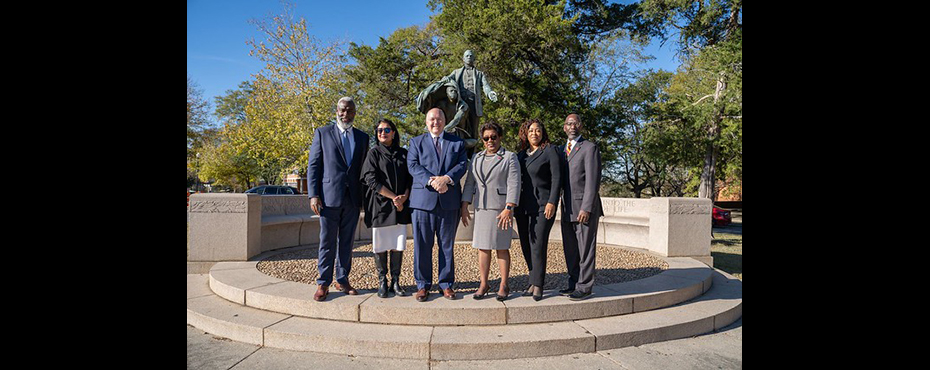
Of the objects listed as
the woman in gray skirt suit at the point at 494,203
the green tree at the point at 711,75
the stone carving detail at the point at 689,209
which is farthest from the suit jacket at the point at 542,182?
the green tree at the point at 711,75

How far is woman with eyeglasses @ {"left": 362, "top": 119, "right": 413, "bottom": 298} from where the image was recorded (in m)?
4.08

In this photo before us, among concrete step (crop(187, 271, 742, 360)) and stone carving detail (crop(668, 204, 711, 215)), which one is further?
stone carving detail (crop(668, 204, 711, 215))

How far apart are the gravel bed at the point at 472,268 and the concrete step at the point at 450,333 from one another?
983mm

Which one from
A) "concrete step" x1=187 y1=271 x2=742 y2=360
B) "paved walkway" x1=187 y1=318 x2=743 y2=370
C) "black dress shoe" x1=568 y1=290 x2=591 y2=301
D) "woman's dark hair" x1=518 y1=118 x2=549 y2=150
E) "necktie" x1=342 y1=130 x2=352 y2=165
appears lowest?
"paved walkway" x1=187 y1=318 x2=743 y2=370

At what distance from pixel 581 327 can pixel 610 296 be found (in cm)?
64

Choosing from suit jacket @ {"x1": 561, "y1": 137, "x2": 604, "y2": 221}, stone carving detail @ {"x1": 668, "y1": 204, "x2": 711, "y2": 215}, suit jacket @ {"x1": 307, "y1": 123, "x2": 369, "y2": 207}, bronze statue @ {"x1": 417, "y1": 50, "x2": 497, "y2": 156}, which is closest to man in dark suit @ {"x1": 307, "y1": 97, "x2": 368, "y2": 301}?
Result: suit jacket @ {"x1": 307, "y1": 123, "x2": 369, "y2": 207}

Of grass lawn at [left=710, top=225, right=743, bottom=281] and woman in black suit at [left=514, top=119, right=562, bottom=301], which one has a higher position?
woman in black suit at [left=514, top=119, right=562, bottom=301]

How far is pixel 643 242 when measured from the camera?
8.11 metres

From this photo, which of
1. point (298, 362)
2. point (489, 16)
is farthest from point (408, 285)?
point (489, 16)

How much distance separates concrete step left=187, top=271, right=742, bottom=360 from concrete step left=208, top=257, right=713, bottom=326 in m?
0.06

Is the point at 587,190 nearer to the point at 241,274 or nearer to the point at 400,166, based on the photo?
the point at 400,166

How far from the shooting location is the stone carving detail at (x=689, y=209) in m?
7.05

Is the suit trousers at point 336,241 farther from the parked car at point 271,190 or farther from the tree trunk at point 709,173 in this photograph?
the tree trunk at point 709,173

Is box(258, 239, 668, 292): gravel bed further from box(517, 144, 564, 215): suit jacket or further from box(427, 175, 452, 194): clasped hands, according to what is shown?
box(427, 175, 452, 194): clasped hands
